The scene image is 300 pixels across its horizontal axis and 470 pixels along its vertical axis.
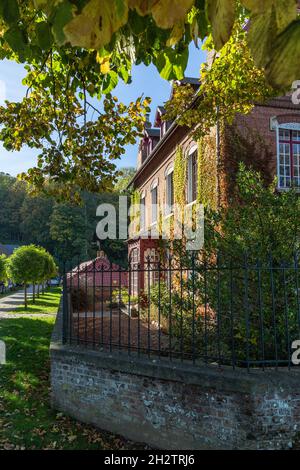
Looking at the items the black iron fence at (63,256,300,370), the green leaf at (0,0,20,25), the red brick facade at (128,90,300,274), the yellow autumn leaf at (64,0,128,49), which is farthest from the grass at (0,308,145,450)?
the red brick facade at (128,90,300,274)

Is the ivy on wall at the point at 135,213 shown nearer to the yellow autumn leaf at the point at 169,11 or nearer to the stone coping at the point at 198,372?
the stone coping at the point at 198,372

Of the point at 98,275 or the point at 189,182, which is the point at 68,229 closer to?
the point at 98,275

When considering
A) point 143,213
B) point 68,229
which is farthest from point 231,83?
point 68,229

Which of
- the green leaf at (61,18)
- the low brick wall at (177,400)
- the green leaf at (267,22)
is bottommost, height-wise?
the low brick wall at (177,400)

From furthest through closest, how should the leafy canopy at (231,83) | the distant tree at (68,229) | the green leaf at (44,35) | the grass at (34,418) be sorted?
1. the distant tree at (68,229)
2. the leafy canopy at (231,83)
3. the grass at (34,418)
4. the green leaf at (44,35)

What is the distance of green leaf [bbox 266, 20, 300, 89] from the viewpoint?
109 cm

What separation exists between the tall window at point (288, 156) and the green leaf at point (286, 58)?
1200cm

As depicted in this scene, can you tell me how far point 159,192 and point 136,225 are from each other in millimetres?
6523

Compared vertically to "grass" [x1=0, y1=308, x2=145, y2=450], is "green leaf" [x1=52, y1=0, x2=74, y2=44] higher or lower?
higher

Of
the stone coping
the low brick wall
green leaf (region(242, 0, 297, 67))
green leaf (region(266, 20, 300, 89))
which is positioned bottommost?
the low brick wall

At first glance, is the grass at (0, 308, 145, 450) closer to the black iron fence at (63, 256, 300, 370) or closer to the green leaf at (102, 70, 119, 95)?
the black iron fence at (63, 256, 300, 370)

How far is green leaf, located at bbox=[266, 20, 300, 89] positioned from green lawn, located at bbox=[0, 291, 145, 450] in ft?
18.4

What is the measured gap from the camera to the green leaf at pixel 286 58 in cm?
109

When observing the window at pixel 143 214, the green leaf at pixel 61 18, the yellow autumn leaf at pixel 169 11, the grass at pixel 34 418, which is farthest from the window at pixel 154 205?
the yellow autumn leaf at pixel 169 11
